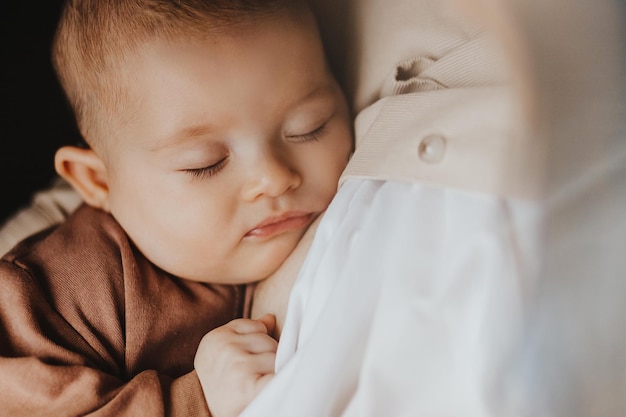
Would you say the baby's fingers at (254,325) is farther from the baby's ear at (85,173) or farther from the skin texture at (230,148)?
the baby's ear at (85,173)

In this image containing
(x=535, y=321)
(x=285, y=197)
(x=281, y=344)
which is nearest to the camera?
(x=535, y=321)

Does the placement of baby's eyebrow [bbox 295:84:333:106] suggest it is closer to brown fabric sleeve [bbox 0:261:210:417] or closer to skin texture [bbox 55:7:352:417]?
skin texture [bbox 55:7:352:417]

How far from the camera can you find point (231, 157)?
2.26 feet

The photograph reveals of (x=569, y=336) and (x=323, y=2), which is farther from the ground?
(x=323, y=2)

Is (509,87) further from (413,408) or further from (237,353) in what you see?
(237,353)

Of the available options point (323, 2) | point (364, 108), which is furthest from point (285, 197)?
point (323, 2)

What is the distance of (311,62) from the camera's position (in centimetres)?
73

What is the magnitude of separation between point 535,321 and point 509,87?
0.17 meters

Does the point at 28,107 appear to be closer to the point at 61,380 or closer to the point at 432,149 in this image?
the point at 61,380

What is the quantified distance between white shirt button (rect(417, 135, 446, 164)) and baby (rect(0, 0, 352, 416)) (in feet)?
0.63

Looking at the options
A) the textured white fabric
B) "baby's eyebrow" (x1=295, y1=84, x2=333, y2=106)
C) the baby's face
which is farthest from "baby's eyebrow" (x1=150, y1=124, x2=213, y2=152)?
the textured white fabric

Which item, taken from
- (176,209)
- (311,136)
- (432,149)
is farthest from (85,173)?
(432,149)

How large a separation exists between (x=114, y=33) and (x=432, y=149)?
0.38 metres

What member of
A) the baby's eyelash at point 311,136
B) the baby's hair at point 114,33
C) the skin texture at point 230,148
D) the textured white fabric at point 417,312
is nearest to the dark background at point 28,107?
the baby's hair at point 114,33
